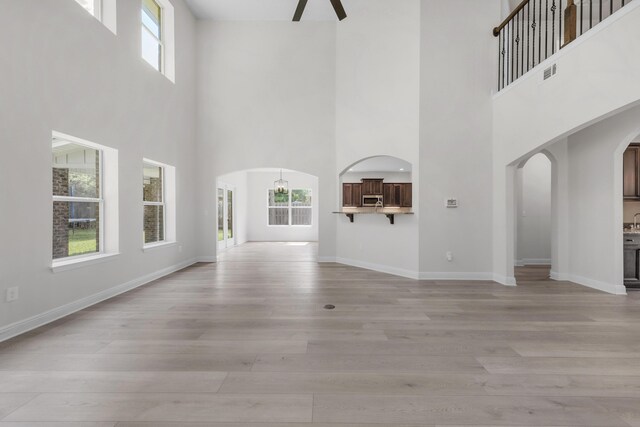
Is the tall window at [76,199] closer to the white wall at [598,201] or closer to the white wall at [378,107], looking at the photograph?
the white wall at [378,107]

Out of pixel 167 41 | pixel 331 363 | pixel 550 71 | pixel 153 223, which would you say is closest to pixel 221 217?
pixel 153 223

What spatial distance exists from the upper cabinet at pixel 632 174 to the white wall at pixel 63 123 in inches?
302

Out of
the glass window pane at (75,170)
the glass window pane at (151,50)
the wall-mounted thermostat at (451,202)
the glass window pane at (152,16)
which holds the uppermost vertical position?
the glass window pane at (152,16)

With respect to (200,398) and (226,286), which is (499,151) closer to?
(226,286)

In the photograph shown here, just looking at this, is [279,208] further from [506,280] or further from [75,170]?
[506,280]

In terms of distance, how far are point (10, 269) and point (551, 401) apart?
4.43m

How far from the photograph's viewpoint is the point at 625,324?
11.0 ft

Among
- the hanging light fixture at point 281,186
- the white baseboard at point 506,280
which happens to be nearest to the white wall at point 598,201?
the white baseboard at point 506,280

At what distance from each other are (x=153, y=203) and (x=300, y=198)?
23.9 ft

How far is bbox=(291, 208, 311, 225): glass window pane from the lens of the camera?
41.8 ft

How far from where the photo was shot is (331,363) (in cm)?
250

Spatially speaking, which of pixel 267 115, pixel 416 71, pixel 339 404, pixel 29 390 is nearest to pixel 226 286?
pixel 29 390

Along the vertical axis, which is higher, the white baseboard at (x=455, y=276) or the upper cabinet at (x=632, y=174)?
the upper cabinet at (x=632, y=174)

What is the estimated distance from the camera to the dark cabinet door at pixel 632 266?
4746mm
